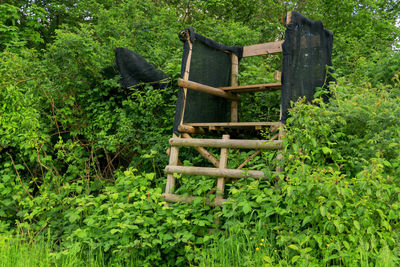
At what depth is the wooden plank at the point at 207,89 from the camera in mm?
5703

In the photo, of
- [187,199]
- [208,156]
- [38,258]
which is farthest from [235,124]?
[38,258]

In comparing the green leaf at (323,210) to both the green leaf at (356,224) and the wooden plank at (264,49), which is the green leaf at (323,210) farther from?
the wooden plank at (264,49)

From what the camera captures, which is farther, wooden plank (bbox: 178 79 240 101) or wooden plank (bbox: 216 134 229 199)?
wooden plank (bbox: 178 79 240 101)

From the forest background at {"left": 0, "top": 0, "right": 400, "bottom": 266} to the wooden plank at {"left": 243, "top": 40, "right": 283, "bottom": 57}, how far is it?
1.33ft

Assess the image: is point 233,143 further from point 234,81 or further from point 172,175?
point 234,81

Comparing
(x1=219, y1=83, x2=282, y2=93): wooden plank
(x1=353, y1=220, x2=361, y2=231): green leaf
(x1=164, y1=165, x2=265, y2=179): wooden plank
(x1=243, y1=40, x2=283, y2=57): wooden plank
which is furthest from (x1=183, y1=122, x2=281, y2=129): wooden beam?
(x1=353, y1=220, x2=361, y2=231): green leaf

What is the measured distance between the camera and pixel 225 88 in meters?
6.46

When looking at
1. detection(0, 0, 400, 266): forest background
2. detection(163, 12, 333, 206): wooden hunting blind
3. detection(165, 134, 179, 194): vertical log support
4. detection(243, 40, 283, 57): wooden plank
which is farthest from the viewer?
detection(243, 40, 283, 57): wooden plank

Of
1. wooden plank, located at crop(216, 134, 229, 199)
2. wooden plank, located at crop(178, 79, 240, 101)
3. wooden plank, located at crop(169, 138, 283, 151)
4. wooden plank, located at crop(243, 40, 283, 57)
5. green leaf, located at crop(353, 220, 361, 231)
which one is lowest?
green leaf, located at crop(353, 220, 361, 231)

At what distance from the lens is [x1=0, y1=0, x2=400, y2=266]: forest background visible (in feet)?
11.5

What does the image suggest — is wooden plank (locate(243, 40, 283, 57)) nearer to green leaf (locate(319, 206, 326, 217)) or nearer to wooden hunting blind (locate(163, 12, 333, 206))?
wooden hunting blind (locate(163, 12, 333, 206))

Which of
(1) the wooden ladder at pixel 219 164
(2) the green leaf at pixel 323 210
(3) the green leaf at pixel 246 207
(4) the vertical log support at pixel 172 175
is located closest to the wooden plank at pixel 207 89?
(1) the wooden ladder at pixel 219 164

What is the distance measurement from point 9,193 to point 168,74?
340 cm

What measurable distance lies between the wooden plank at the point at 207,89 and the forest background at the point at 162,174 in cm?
54
